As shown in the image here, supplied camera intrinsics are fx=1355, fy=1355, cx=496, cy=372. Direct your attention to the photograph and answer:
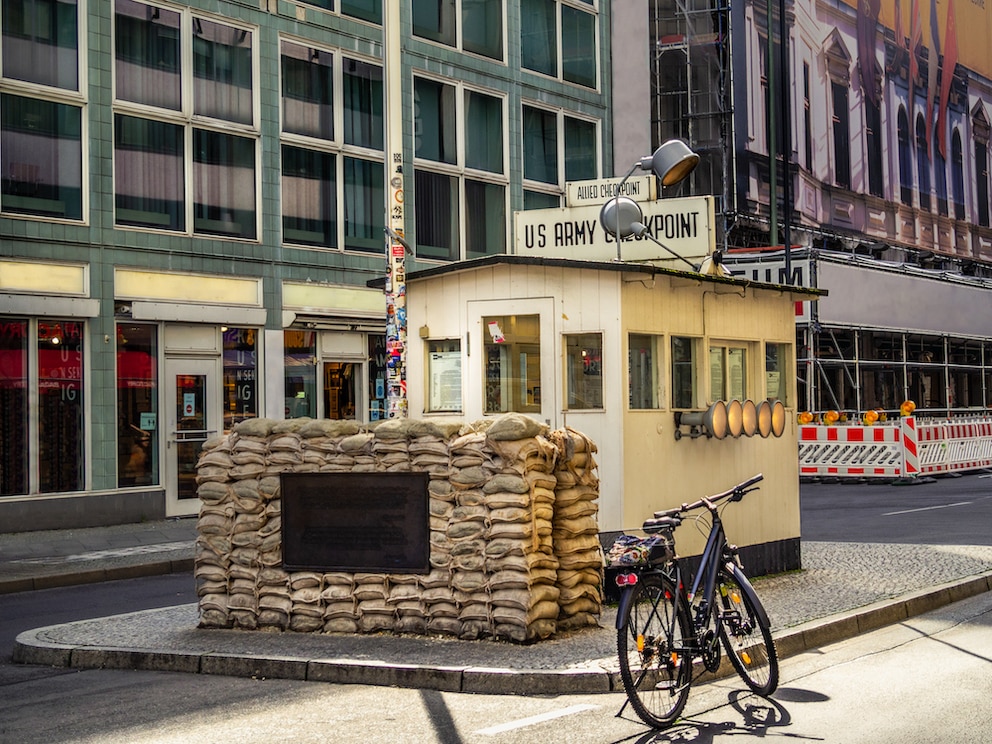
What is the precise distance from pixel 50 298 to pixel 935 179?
118 ft

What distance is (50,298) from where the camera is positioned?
19.9m

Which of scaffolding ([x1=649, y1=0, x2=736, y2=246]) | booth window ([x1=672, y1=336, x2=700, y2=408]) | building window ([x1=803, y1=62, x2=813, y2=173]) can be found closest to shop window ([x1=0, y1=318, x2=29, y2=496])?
booth window ([x1=672, y1=336, x2=700, y2=408])

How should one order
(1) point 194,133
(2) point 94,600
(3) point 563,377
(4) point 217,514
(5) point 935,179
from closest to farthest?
1. (4) point 217,514
2. (3) point 563,377
3. (2) point 94,600
4. (1) point 194,133
5. (5) point 935,179

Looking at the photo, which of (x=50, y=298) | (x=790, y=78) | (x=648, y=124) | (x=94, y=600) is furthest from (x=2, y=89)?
(x=790, y=78)

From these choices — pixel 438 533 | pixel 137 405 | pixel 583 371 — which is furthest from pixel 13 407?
pixel 438 533

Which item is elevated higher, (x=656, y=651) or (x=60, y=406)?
(x=60, y=406)

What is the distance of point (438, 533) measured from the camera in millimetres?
9398

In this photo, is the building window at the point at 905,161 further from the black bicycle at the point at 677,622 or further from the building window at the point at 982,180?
the black bicycle at the point at 677,622

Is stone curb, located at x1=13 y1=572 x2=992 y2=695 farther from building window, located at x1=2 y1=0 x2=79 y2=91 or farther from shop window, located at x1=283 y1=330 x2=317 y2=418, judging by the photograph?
shop window, located at x1=283 y1=330 x2=317 y2=418

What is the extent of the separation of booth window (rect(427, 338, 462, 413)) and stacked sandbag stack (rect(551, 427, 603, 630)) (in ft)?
6.67

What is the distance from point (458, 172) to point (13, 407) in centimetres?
1106

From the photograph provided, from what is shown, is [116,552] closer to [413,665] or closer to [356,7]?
[413,665]

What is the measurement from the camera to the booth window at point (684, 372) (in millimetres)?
11492

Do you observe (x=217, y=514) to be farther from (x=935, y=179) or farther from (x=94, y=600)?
(x=935, y=179)
